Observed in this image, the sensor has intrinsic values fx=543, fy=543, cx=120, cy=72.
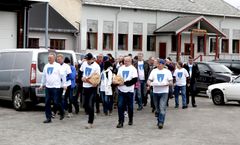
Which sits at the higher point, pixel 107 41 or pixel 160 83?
pixel 107 41

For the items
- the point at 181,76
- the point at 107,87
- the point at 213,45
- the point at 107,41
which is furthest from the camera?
the point at 213,45

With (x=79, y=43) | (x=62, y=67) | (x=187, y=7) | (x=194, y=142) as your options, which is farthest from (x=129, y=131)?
(x=187, y=7)

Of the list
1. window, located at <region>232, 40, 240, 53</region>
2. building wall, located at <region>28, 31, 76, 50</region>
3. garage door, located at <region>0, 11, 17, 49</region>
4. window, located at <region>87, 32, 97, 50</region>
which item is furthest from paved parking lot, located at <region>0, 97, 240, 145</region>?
window, located at <region>232, 40, 240, 53</region>

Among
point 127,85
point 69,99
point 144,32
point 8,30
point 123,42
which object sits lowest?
point 69,99

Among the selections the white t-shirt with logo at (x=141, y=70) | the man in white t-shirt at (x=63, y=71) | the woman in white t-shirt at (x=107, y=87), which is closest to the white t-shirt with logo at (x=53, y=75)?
the man in white t-shirt at (x=63, y=71)

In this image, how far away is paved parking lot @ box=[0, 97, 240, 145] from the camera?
11391 mm

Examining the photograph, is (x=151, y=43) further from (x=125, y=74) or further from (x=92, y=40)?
(x=125, y=74)

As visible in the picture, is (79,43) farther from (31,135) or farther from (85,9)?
(31,135)

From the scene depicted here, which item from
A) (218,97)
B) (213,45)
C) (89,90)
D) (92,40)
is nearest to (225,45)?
(213,45)

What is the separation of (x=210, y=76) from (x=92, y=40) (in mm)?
16554

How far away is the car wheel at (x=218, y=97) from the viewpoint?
20.5 m

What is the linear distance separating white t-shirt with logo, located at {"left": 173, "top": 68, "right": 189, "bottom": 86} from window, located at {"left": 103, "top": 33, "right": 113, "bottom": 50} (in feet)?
71.6

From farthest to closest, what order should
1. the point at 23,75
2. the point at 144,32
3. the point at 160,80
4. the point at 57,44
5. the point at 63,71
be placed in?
the point at 144,32
the point at 57,44
the point at 23,75
the point at 63,71
the point at 160,80

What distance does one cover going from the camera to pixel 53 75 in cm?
1434
